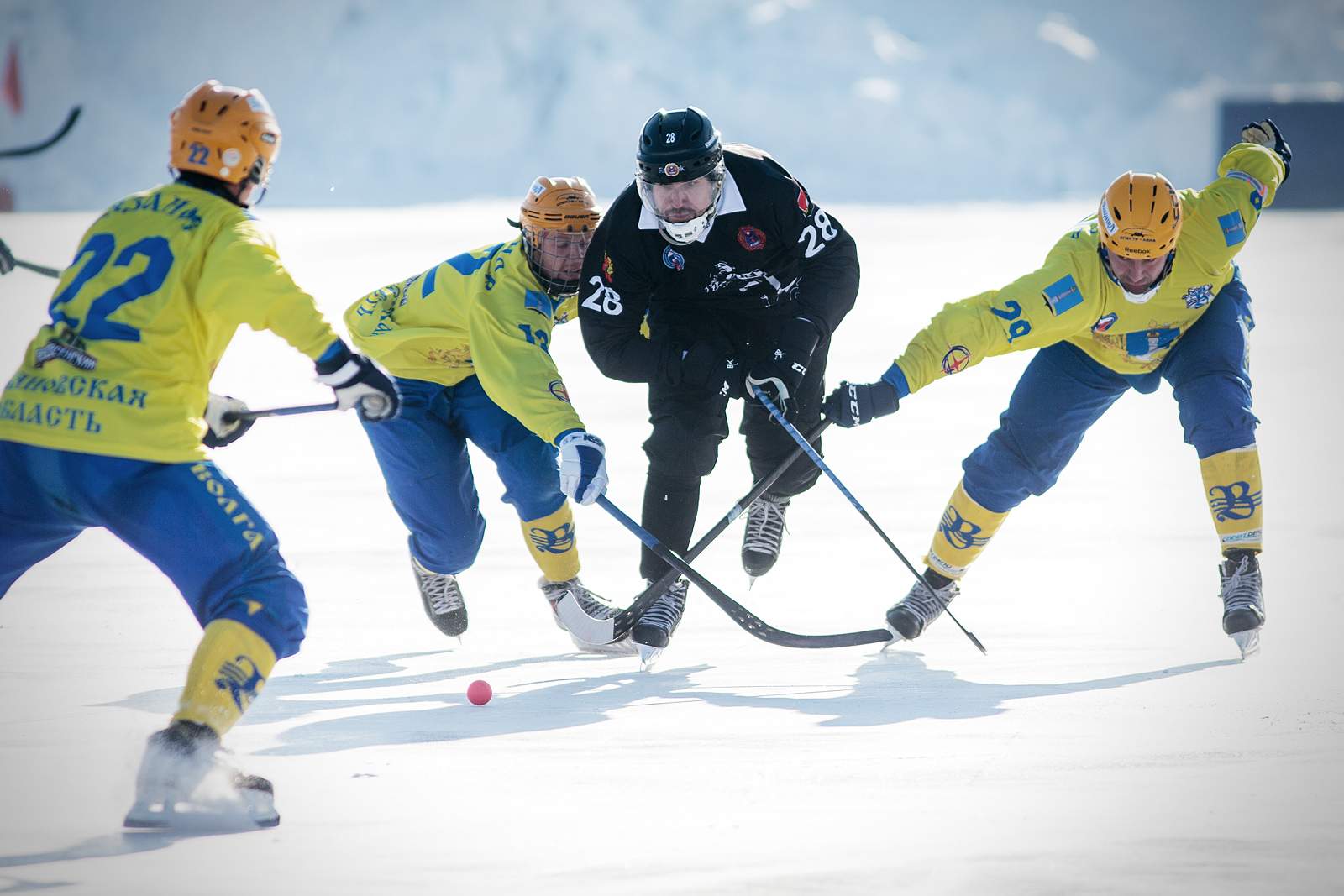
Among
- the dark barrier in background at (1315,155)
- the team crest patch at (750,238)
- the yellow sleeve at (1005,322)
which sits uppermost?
the dark barrier in background at (1315,155)

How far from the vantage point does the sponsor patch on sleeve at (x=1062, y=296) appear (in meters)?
4.52

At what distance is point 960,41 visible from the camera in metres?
37.4

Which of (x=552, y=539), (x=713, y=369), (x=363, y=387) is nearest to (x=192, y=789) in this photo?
(x=363, y=387)

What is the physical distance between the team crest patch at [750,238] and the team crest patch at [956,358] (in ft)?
2.16

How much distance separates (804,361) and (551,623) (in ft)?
4.22

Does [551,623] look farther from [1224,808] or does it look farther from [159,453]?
[1224,808]

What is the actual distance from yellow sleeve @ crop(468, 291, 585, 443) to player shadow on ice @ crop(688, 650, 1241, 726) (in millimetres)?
886

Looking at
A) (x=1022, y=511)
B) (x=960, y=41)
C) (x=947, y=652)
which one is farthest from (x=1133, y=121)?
(x=947, y=652)

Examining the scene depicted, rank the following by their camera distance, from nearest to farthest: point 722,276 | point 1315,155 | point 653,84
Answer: point 722,276, point 1315,155, point 653,84

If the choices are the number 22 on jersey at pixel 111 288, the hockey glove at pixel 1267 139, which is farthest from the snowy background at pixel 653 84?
the number 22 on jersey at pixel 111 288

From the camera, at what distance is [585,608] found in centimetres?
471

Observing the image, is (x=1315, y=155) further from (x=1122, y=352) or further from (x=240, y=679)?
(x=240, y=679)

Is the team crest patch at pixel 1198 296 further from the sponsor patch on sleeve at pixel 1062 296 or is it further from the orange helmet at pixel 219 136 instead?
the orange helmet at pixel 219 136

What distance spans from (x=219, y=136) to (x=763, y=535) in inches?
92.4
